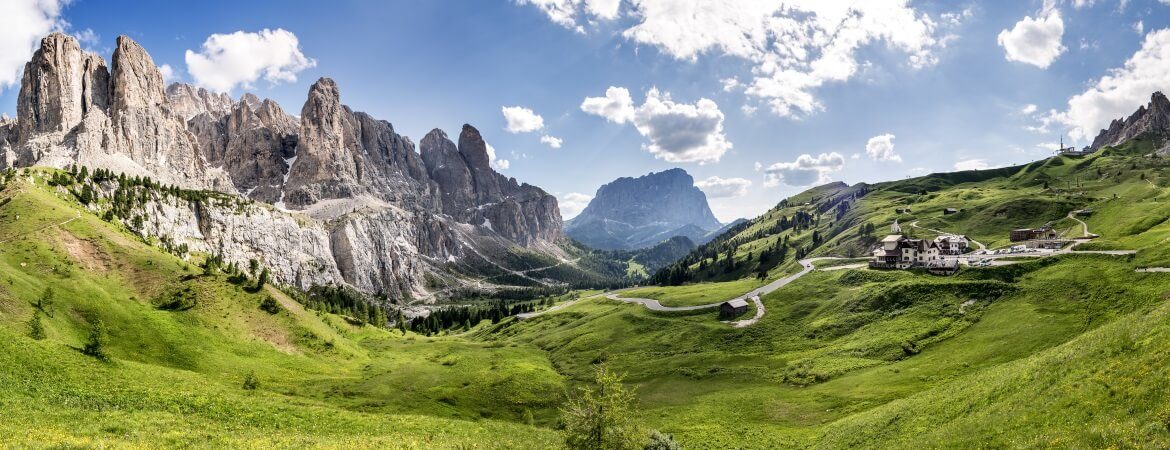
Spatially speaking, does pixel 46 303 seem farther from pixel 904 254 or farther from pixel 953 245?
pixel 953 245

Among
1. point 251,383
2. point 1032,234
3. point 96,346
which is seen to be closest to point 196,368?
point 251,383

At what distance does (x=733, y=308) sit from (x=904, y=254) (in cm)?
3885

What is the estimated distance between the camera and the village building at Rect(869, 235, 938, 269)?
342 ft

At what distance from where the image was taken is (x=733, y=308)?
10331 centimetres

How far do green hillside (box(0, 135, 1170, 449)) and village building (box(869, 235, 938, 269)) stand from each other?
6.79 meters

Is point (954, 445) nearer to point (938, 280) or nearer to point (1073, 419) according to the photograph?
point (1073, 419)

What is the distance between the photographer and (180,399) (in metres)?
40.6

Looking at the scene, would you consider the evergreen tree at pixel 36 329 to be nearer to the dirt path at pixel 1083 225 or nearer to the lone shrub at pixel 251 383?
the lone shrub at pixel 251 383

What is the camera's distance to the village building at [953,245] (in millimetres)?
128125

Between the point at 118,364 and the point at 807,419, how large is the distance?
6819 cm

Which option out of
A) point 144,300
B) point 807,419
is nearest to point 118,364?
point 144,300

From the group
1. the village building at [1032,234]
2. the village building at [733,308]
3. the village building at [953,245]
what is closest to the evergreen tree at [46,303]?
the village building at [733,308]

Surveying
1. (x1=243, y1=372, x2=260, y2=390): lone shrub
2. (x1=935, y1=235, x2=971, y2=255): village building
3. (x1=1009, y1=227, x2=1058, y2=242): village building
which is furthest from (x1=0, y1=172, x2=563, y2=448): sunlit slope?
(x1=1009, y1=227, x2=1058, y2=242): village building

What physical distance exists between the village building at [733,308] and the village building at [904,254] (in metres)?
30.5
